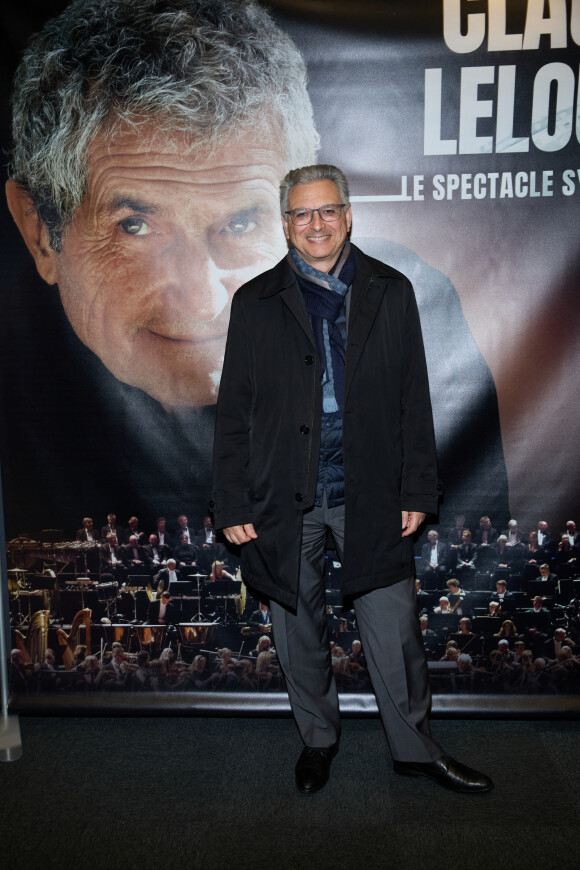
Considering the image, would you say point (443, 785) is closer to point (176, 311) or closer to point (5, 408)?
point (176, 311)

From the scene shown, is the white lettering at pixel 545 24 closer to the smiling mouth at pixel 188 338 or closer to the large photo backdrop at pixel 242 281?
the large photo backdrop at pixel 242 281

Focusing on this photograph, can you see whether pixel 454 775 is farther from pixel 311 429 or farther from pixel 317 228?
pixel 317 228

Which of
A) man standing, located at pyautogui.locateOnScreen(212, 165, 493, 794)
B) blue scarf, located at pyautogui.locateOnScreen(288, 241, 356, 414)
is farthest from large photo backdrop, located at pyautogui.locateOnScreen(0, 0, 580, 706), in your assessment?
blue scarf, located at pyautogui.locateOnScreen(288, 241, 356, 414)

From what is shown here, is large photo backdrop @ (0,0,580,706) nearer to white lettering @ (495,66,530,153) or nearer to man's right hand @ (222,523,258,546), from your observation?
white lettering @ (495,66,530,153)

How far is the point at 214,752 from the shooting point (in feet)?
8.45

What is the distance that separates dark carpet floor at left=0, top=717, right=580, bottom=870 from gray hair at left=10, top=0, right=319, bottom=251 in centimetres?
207

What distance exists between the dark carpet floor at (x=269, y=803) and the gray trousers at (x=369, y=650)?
0.17 m

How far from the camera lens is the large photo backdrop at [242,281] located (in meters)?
2.60

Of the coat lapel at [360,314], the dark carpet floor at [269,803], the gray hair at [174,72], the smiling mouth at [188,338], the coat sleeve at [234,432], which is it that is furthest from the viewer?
the smiling mouth at [188,338]

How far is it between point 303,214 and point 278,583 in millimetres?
1085

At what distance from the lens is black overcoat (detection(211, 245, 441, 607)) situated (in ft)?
7.14

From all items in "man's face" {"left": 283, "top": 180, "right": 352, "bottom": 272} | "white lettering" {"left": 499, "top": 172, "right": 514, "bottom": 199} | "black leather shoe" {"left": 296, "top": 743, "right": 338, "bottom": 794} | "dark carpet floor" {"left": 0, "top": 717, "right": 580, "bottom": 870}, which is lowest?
"dark carpet floor" {"left": 0, "top": 717, "right": 580, "bottom": 870}

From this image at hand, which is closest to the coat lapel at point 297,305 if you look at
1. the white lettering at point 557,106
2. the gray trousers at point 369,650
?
the gray trousers at point 369,650

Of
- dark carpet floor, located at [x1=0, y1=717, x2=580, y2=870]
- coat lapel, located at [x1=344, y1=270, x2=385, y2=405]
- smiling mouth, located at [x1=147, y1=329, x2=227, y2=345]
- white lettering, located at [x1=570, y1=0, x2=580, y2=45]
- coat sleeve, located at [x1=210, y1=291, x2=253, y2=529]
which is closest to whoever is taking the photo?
dark carpet floor, located at [x1=0, y1=717, x2=580, y2=870]
